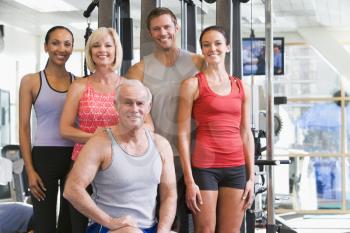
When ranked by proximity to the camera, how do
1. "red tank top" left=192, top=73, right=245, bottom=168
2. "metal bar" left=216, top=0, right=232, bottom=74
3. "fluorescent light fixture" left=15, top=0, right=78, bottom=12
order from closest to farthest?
"red tank top" left=192, top=73, right=245, bottom=168 → "metal bar" left=216, top=0, right=232, bottom=74 → "fluorescent light fixture" left=15, top=0, right=78, bottom=12

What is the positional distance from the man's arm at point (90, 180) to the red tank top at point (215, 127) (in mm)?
466

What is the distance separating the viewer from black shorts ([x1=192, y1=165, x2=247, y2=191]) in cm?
228

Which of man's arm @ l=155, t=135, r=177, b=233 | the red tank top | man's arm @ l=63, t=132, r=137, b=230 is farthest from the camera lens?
the red tank top

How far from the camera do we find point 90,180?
192cm

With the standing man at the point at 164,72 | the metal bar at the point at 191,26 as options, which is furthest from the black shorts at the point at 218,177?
the metal bar at the point at 191,26

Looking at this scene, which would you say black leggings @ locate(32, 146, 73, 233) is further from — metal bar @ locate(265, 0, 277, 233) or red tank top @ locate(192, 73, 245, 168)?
metal bar @ locate(265, 0, 277, 233)

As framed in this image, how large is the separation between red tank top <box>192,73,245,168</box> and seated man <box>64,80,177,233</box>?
299mm

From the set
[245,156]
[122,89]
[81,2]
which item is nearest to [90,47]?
[122,89]

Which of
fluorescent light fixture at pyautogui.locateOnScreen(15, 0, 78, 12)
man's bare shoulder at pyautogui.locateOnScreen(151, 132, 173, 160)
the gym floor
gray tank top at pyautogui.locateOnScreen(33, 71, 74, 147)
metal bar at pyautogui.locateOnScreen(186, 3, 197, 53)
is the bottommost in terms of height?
the gym floor

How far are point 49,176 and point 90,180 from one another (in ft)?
1.36

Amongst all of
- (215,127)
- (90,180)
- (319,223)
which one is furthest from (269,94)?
(319,223)

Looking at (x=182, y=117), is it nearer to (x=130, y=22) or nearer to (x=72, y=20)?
(x=130, y=22)

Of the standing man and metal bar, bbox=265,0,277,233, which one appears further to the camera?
metal bar, bbox=265,0,277,233

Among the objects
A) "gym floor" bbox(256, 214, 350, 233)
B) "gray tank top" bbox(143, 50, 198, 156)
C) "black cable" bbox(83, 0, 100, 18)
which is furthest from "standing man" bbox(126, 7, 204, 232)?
"gym floor" bbox(256, 214, 350, 233)
